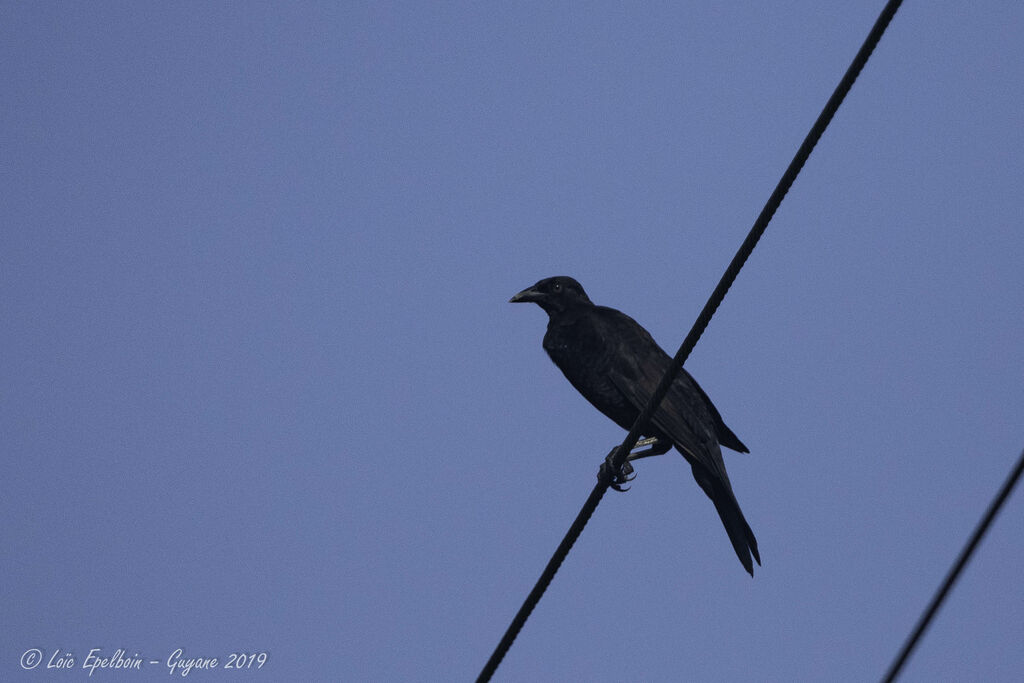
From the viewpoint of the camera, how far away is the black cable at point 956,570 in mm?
2135

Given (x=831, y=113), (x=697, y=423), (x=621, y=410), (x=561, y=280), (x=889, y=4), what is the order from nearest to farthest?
(x=889, y=4) < (x=831, y=113) < (x=697, y=423) < (x=621, y=410) < (x=561, y=280)

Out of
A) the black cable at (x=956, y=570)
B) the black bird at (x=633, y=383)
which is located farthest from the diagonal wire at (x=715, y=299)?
the black bird at (x=633, y=383)

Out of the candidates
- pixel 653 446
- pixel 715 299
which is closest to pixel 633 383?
pixel 653 446

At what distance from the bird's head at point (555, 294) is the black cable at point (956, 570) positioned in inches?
213

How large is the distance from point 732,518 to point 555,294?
97.3 inches

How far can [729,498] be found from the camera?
5859 millimetres

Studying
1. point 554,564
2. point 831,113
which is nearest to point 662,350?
point 554,564

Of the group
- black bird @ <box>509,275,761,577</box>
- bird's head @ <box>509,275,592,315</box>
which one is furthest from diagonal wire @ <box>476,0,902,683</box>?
bird's head @ <box>509,275,592,315</box>

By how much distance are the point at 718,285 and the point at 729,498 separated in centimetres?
272

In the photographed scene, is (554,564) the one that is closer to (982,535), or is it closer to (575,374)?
(982,535)

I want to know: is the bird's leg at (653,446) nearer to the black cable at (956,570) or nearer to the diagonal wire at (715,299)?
the diagonal wire at (715,299)

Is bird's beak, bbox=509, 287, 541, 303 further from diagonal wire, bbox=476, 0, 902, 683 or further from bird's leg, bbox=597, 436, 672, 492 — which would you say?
diagonal wire, bbox=476, 0, 902, 683

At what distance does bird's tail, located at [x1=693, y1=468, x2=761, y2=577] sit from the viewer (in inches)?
223

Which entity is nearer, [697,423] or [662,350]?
[697,423]
